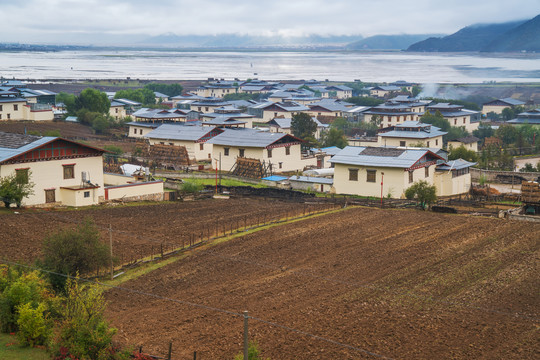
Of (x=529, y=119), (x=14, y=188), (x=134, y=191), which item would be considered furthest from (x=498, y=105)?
(x=14, y=188)

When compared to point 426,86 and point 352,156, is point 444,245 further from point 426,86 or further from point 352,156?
point 426,86

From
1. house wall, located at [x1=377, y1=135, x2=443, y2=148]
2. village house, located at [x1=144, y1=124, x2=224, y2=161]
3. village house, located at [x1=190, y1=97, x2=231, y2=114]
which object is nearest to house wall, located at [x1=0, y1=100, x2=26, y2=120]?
village house, located at [x1=144, y1=124, x2=224, y2=161]

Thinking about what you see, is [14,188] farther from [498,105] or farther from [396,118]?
[498,105]

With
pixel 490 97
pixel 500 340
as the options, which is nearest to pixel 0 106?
pixel 500 340

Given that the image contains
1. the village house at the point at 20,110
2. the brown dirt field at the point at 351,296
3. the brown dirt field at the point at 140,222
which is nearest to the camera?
the brown dirt field at the point at 351,296

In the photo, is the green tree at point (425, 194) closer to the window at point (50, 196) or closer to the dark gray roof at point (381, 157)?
the dark gray roof at point (381, 157)

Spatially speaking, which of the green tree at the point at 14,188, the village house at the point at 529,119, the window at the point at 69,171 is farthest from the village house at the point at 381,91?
the green tree at the point at 14,188

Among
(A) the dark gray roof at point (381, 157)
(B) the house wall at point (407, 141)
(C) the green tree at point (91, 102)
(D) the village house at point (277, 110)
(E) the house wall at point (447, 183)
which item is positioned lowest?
(E) the house wall at point (447, 183)
